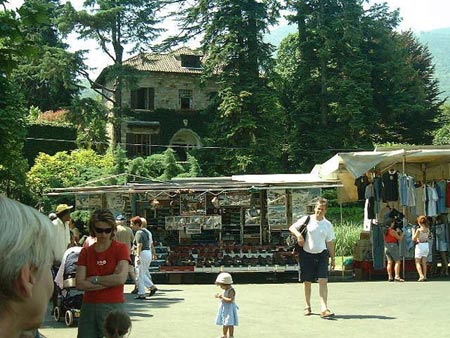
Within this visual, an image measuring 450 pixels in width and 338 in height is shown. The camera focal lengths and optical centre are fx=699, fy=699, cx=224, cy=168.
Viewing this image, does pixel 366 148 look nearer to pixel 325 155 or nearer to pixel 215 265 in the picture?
pixel 325 155

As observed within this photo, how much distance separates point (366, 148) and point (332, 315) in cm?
3076

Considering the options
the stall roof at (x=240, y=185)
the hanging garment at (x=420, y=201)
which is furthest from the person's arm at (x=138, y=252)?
the hanging garment at (x=420, y=201)

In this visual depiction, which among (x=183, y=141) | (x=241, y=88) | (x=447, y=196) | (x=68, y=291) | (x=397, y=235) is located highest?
(x=241, y=88)

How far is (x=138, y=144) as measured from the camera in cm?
4462

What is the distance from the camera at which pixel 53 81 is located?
127 ft

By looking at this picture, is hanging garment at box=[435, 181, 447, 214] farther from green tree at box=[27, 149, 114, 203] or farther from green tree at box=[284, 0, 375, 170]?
green tree at box=[284, 0, 375, 170]

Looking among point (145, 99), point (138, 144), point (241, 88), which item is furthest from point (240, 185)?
point (145, 99)

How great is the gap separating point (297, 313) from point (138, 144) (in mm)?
33839

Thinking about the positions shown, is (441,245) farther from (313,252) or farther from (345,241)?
(313,252)

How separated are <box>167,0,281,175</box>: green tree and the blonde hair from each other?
34.5 m

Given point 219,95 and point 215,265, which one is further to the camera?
point 219,95

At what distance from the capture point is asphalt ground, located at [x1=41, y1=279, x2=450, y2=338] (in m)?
9.86

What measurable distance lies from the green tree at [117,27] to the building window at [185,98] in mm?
5947

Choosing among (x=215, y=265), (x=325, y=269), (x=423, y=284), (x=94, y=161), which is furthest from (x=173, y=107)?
(x=325, y=269)
